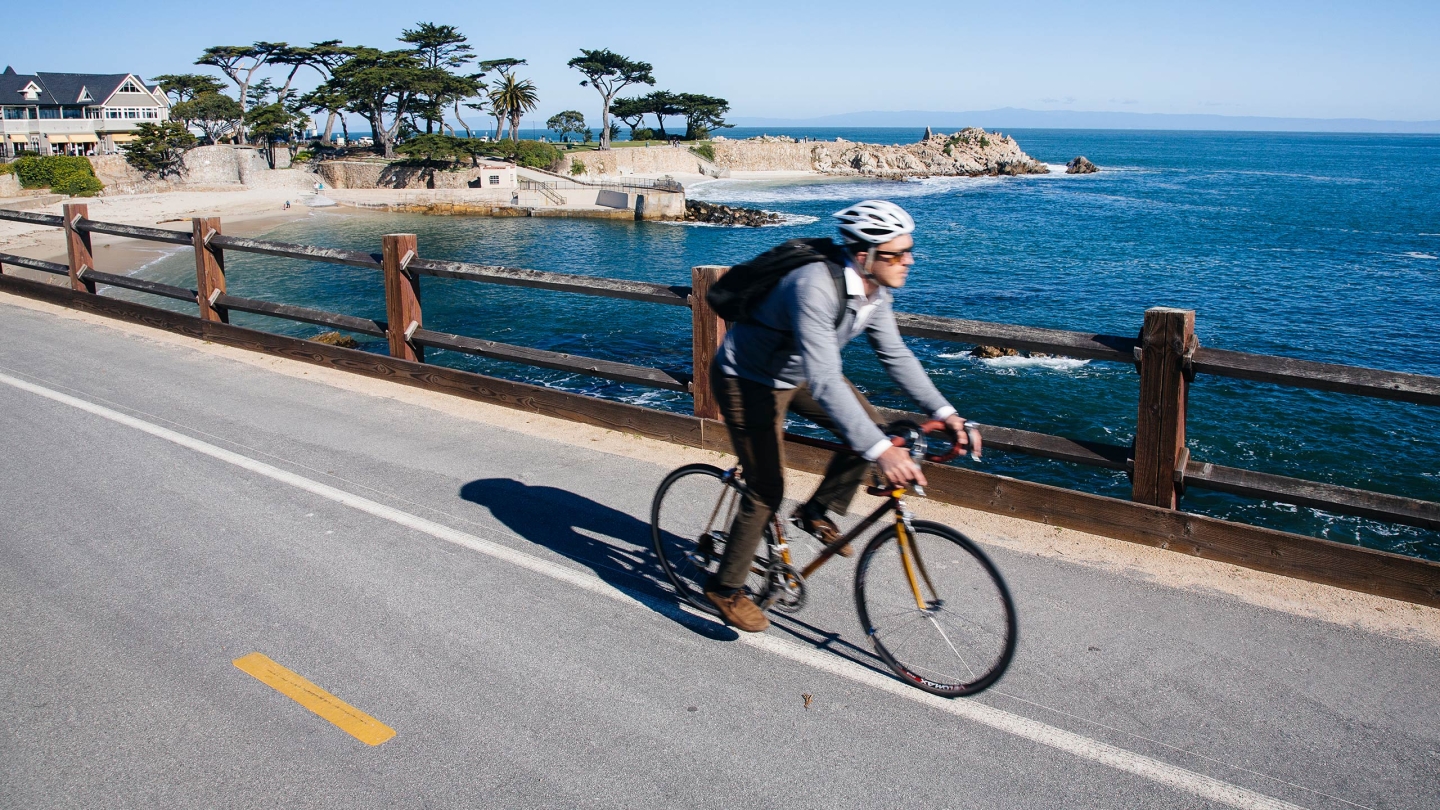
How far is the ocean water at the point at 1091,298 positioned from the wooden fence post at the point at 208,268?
8.66 metres

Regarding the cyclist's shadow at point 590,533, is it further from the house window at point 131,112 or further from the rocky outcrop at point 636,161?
the house window at point 131,112

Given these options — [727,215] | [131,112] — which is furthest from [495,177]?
[131,112]

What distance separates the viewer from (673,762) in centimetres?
356

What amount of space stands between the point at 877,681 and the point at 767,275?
1.77 metres

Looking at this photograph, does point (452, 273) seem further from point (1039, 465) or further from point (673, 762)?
point (1039, 465)

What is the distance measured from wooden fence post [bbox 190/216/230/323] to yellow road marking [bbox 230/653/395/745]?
7.72 meters

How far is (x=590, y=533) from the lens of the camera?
18.6 ft

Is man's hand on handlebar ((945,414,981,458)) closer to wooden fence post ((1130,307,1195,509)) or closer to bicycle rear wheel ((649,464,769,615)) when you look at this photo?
bicycle rear wheel ((649,464,769,615))

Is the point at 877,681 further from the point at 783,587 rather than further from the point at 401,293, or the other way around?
the point at 401,293

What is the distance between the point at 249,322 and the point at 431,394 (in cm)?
2075

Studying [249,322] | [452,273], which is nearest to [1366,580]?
[452,273]

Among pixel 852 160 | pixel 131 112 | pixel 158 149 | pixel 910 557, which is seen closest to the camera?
pixel 910 557

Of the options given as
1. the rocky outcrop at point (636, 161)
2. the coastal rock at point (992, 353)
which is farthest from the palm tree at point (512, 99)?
the coastal rock at point (992, 353)

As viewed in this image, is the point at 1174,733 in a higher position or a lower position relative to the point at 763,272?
lower
